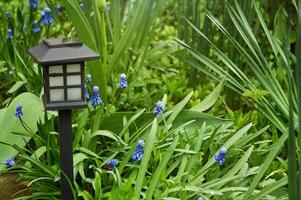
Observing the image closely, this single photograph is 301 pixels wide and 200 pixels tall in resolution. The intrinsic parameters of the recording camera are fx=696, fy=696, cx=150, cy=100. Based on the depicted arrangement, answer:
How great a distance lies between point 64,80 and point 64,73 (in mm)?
23

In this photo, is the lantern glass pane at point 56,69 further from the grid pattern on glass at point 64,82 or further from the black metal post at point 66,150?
the black metal post at point 66,150

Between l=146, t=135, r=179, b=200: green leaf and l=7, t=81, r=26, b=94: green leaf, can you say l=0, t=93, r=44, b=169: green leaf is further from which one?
l=146, t=135, r=179, b=200: green leaf

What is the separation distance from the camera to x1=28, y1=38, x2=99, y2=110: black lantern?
2166 millimetres

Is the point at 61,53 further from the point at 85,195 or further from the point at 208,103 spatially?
the point at 208,103

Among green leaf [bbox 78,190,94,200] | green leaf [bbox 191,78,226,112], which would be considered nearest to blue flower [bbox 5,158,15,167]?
green leaf [bbox 78,190,94,200]

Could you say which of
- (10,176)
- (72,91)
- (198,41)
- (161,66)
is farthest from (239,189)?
(161,66)

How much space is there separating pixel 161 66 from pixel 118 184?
176cm

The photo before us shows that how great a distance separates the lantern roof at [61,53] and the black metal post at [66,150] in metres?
0.18

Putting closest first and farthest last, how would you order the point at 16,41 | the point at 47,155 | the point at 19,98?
the point at 47,155 < the point at 19,98 < the point at 16,41

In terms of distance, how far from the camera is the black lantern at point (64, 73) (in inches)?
85.3

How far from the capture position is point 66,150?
7.37ft

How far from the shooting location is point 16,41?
3232 millimetres

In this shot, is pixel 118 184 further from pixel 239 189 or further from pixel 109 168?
pixel 239 189

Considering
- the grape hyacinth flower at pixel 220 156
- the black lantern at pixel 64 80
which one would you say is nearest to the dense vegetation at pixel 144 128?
the grape hyacinth flower at pixel 220 156
